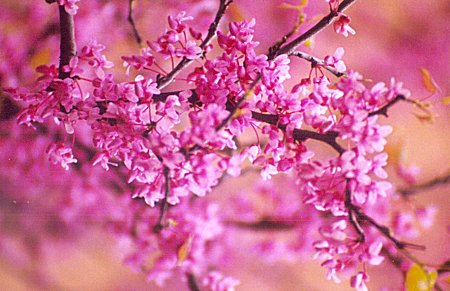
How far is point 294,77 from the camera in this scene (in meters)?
→ 0.96

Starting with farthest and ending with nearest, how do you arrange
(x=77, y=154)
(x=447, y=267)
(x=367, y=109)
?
(x=77, y=154)
(x=447, y=267)
(x=367, y=109)

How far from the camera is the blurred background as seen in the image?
0.95m

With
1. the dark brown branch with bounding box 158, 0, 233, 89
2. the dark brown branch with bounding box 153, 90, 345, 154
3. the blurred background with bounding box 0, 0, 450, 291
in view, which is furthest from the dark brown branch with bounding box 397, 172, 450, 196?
the dark brown branch with bounding box 158, 0, 233, 89

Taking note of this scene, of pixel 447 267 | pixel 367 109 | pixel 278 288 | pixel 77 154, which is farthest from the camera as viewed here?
pixel 278 288

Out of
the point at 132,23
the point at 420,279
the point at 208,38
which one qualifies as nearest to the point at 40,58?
the point at 132,23

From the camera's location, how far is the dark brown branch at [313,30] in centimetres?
64

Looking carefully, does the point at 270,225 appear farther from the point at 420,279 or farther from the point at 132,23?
the point at 132,23

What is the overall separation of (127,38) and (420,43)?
0.61m

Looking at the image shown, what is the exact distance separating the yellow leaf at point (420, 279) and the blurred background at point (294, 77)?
0.68 feet

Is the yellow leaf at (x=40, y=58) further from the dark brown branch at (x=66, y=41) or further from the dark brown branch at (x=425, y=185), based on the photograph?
the dark brown branch at (x=425, y=185)

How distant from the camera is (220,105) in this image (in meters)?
0.63

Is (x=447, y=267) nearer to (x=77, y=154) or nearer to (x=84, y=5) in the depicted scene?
(x=77, y=154)

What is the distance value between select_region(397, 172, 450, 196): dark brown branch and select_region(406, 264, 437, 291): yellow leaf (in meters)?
0.30

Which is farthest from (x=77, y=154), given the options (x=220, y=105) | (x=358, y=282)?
(x=358, y=282)
